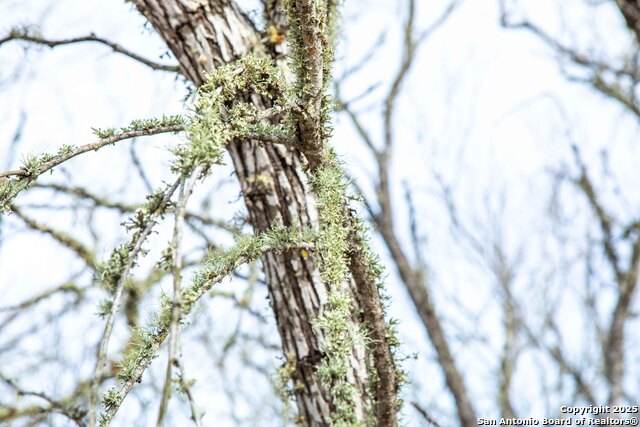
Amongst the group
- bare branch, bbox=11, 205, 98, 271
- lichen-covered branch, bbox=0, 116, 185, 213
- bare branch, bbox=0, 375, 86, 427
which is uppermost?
bare branch, bbox=11, 205, 98, 271

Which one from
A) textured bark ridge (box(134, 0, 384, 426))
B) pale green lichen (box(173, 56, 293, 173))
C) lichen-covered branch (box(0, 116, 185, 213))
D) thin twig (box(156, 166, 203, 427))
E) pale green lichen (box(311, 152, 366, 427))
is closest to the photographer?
thin twig (box(156, 166, 203, 427))

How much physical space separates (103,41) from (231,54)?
485 millimetres

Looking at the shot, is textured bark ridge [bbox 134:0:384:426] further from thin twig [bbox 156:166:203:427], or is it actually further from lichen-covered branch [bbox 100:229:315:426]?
thin twig [bbox 156:166:203:427]

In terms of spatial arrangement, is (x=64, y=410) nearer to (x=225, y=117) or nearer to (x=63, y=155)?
(x=63, y=155)

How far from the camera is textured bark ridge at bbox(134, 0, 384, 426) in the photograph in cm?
173

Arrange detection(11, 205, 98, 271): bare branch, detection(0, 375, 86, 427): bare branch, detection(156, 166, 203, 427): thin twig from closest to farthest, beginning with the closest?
1. detection(156, 166, 203, 427): thin twig
2. detection(0, 375, 86, 427): bare branch
3. detection(11, 205, 98, 271): bare branch

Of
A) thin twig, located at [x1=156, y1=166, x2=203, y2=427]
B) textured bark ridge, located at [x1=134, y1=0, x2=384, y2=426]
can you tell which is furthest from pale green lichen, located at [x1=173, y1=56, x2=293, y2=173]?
textured bark ridge, located at [x1=134, y1=0, x2=384, y2=426]

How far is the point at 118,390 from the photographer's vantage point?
3.33 ft

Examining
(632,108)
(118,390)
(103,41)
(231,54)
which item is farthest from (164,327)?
(632,108)

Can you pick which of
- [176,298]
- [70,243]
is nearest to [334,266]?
[176,298]

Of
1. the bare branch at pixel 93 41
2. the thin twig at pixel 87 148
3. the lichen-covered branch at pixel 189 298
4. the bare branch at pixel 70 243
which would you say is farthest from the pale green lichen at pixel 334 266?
the bare branch at pixel 70 243

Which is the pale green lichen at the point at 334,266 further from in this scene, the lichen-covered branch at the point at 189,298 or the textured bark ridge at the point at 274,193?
the textured bark ridge at the point at 274,193

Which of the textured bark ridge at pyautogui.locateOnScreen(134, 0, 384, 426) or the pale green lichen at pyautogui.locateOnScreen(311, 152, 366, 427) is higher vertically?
the textured bark ridge at pyautogui.locateOnScreen(134, 0, 384, 426)

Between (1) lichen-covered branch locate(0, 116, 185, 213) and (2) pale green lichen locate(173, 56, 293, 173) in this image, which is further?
(1) lichen-covered branch locate(0, 116, 185, 213)
